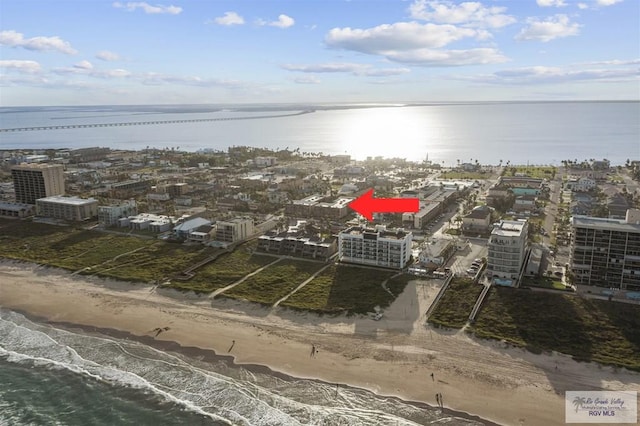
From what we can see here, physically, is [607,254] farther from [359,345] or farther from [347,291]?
[359,345]

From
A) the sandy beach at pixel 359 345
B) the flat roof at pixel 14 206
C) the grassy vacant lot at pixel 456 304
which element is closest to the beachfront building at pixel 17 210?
the flat roof at pixel 14 206

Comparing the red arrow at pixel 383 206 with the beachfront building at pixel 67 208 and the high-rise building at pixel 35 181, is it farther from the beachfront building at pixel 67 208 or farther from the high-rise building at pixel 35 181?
the high-rise building at pixel 35 181

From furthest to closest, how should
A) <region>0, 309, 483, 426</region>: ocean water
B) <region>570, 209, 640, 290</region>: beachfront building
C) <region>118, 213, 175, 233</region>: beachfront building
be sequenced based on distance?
<region>118, 213, 175, 233</region>: beachfront building → <region>570, 209, 640, 290</region>: beachfront building → <region>0, 309, 483, 426</region>: ocean water

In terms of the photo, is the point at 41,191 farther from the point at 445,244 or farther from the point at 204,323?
the point at 445,244

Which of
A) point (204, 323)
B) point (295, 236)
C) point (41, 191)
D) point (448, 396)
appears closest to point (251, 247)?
point (295, 236)

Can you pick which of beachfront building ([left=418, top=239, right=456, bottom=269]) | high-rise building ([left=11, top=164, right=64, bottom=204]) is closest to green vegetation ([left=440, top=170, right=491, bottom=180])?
beachfront building ([left=418, top=239, right=456, bottom=269])

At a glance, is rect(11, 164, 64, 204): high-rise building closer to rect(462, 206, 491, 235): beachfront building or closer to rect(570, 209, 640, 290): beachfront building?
rect(462, 206, 491, 235): beachfront building

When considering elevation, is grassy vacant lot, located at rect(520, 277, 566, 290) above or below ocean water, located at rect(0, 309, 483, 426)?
above
